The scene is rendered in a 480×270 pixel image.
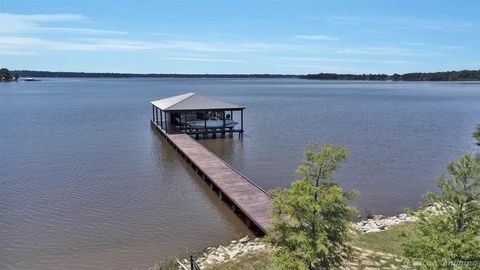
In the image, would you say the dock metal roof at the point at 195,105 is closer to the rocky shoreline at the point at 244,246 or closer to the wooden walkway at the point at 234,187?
the wooden walkway at the point at 234,187

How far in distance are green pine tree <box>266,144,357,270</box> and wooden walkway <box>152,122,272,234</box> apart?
2.07 m

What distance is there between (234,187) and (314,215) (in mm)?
10346

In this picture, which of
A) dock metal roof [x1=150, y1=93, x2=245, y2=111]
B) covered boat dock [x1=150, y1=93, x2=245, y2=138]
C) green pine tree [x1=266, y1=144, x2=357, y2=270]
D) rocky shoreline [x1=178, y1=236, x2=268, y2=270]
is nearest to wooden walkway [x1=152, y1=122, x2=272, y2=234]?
rocky shoreline [x1=178, y1=236, x2=268, y2=270]

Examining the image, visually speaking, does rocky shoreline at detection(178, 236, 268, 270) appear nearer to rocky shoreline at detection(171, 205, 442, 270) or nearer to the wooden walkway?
rocky shoreline at detection(171, 205, 442, 270)

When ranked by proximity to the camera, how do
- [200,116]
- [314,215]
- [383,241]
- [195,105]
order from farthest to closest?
1. [200,116]
2. [195,105]
3. [383,241]
4. [314,215]

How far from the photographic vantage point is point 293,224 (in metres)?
8.28

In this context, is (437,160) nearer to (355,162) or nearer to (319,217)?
(355,162)

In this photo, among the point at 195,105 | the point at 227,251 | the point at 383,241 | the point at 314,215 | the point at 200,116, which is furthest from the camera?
the point at 200,116

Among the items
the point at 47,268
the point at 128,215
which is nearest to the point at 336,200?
the point at 47,268

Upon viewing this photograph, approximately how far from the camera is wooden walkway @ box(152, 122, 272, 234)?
14773 millimetres

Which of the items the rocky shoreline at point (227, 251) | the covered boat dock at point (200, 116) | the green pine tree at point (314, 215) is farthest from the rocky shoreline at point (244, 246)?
the covered boat dock at point (200, 116)

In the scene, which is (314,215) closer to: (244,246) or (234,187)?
(244,246)

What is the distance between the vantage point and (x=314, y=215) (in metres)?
7.84

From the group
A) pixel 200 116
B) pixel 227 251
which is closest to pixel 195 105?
pixel 200 116
